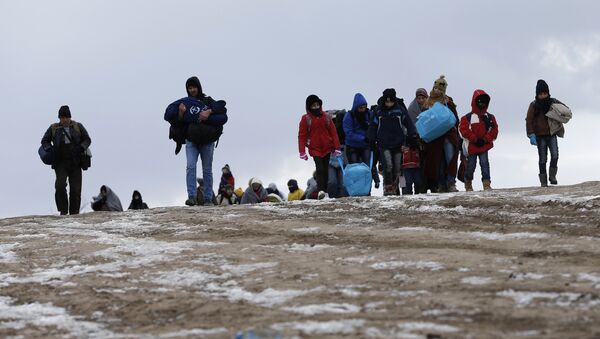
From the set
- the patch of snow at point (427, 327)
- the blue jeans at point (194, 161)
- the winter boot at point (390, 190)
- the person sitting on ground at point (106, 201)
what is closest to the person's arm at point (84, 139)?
the blue jeans at point (194, 161)

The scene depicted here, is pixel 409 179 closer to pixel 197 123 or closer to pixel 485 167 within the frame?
pixel 485 167

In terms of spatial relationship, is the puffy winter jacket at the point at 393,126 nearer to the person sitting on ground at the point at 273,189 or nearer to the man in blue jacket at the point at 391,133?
the man in blue jacket at the point at 391,133

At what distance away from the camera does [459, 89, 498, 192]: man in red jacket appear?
18875 mm

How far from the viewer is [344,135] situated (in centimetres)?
2069

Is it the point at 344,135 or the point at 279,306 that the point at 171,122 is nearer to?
the point at 344,135

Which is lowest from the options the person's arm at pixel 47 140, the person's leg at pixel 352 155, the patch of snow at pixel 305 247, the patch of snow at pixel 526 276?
the patch of snow at pixel 526 276

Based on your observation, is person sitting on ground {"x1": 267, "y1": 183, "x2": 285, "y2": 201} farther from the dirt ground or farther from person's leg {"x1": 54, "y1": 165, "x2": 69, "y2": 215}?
the dirt ground

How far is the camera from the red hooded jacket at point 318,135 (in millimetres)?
19203

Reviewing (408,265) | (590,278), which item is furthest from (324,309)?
(590,278)

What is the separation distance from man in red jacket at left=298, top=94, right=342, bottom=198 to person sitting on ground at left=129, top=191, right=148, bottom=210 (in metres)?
7.22

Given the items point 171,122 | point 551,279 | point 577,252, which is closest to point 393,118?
point 171,122

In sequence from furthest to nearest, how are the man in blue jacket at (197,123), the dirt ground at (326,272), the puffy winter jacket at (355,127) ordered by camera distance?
1. the puffy winter jacket at (355,127)
2. the man in blue jacket at (197,123)
3. the dirt ground at (326,272)

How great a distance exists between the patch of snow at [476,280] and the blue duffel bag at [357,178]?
10.3m

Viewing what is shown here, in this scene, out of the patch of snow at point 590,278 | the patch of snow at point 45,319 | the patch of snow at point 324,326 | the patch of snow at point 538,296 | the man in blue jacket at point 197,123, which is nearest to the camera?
the patch of snow at point 324,326
